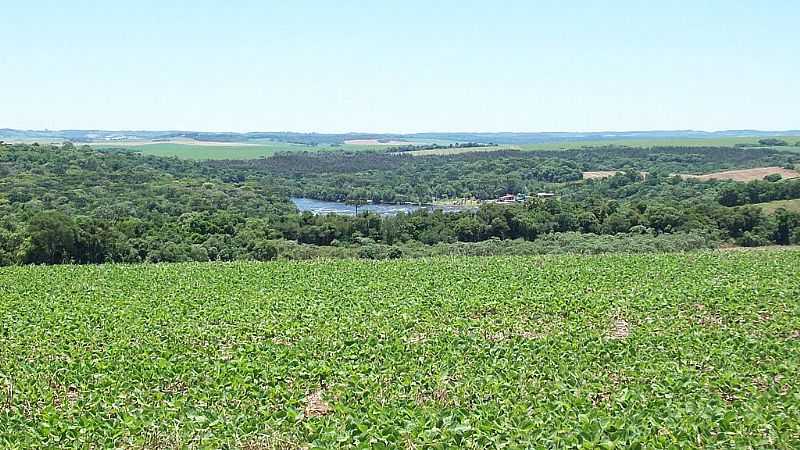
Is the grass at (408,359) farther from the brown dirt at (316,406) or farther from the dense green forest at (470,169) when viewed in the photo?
the dense green forest at (470,169)

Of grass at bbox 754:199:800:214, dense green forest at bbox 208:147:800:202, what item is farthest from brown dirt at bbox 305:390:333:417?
dense green forest at bbox 208:147:800:202

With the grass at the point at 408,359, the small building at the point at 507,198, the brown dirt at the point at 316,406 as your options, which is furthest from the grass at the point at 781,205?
the brown dirt at the point at 316,406

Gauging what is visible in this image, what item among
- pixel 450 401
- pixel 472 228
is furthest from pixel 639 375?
pixel 472 228

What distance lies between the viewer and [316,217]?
62125mm

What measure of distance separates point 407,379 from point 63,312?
1158 centimetres

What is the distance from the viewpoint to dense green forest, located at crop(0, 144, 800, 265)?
4547 cm

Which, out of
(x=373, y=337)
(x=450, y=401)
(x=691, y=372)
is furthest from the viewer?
(x=373, y=337)

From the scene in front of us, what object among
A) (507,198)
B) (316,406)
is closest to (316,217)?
(316,406)

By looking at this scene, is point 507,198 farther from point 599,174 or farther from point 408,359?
point 408,359

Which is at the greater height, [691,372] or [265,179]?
[691,372]

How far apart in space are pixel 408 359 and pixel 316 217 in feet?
156

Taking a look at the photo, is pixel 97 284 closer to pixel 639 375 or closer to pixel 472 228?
pixel 639 375

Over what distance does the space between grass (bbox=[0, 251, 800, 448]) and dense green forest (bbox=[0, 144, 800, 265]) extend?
59.7 ft

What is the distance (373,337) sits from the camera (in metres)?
17.3
